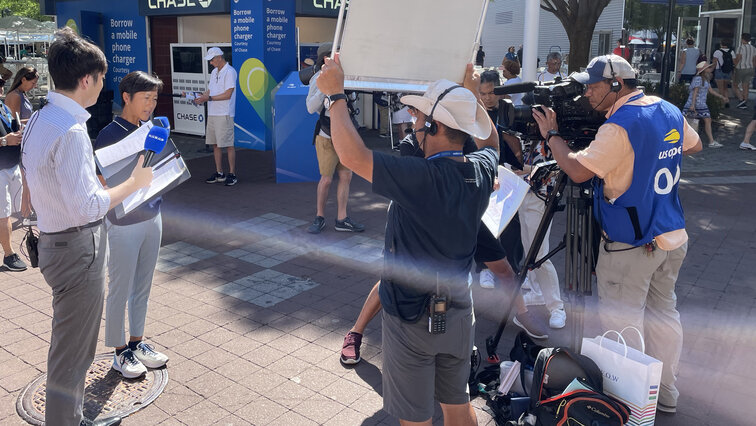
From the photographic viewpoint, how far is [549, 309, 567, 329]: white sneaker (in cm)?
489

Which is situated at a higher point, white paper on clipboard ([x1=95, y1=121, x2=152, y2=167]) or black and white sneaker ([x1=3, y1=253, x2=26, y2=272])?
white paper on clipboard ([x1=95, y1=121, x2=152, y2=167])

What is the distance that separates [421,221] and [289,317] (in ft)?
8.95

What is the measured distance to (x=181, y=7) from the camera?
512 inches

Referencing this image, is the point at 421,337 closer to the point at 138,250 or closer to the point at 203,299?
the point at 138,250

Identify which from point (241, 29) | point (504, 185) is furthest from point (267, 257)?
point (241, 29)

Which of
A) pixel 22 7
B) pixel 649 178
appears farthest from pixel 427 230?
pixel 22 7

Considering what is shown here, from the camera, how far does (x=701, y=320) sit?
16.6 ft

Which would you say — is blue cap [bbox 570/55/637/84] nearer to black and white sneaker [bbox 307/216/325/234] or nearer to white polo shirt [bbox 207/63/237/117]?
black and white sneaker [bbox 307/216/325/234]

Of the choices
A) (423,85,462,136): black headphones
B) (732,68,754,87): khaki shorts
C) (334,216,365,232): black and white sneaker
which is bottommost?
(334,216,365,232): black and white sneaker

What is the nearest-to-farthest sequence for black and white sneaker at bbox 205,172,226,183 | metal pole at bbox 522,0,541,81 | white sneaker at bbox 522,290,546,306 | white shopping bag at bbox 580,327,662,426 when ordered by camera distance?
1. white shopping bag at bbox 580,327,662,426
2. white sneaker at bbox 522,290,546,306
3. metal pole at bbox 522,0,541,81
4. black and white sneaker at bbox 205,172,226,183

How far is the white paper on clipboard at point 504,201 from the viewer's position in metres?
3.77

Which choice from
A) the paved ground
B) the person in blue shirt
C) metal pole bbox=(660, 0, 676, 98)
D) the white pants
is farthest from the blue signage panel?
the white pants

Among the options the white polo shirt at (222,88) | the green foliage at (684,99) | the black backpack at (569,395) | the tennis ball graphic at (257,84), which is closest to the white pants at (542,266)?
the black backpack at (569,395)

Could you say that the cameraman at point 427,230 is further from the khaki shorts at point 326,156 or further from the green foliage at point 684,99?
the green foliage at point 684,99
